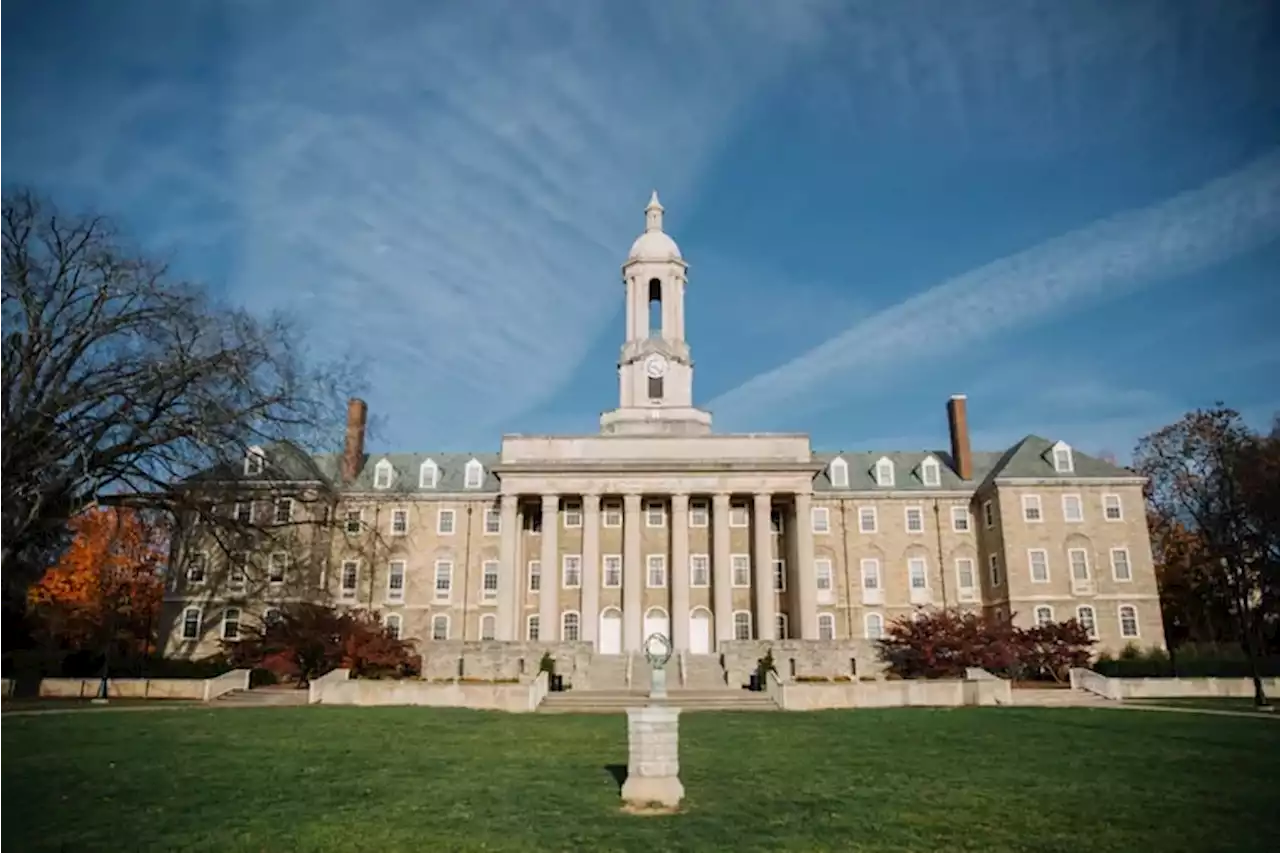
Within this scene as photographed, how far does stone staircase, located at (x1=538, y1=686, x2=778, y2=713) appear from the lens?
30.9 metres

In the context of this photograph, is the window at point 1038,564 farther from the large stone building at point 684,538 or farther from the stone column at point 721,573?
the stone column at point 721,573

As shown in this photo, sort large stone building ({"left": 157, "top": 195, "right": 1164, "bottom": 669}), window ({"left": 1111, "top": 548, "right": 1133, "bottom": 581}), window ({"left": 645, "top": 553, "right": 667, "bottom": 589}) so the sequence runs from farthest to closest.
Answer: window ({"left": 645, "top": 553, "right": 667, "bottom": 589}), window ({"left": 1111, "top": 548, "right": 1133, "bottom": 581}), large stone building ({"left": 157, "top": 195, "right": 1164, "bottom": 669})

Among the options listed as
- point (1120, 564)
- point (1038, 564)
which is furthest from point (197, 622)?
point (1120, 564)

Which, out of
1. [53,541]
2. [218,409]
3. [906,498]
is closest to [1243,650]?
[906,498]

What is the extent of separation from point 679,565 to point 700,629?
480 cm

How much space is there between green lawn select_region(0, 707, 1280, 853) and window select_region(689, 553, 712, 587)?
1189 inches

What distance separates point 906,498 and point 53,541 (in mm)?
45750

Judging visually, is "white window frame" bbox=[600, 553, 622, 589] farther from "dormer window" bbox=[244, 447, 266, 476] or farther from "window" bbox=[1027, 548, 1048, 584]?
"dormer window" bbox=[244, 447, 266, 476]

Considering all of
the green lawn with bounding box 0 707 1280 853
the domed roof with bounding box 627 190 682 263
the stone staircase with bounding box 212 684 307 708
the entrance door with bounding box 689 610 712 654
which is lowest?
the green lawn with bounding box 0 707 1280 853

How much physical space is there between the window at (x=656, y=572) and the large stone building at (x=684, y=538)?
0.14m

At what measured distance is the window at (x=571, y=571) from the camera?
53.1 metres

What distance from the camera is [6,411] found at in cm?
2320

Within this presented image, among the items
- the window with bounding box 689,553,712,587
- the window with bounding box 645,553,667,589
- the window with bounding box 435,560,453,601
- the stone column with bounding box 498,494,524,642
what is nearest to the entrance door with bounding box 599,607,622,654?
the window with bounding box 645,553,667,589

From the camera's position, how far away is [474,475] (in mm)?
59562
